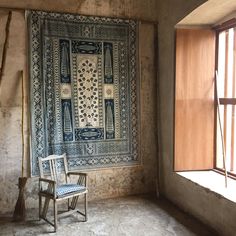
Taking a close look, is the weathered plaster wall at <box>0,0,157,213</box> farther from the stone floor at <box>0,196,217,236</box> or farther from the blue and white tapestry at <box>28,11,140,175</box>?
the stone floor at <box>0,196,217,236</box>

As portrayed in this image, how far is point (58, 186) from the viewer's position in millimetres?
3547

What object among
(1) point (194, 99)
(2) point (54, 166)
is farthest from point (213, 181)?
(2) point (54, 166)

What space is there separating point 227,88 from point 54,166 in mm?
2343

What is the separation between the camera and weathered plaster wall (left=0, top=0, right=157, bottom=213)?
384 cm

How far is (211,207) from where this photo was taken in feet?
10.8

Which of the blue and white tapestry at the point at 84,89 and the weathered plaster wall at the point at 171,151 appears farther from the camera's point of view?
the blue and white tapestry at the point at 84,89

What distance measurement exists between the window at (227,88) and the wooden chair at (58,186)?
1.75 metres

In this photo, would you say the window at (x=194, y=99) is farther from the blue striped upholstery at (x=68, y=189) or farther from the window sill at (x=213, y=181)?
the blue striped upholstery at (x=68, y=189)

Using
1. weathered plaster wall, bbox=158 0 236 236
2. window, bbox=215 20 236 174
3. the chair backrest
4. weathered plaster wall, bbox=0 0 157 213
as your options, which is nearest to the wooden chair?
the chair backrest

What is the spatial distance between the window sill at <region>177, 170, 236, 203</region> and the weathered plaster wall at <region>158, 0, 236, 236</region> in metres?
0.05

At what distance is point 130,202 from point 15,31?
8.64 ft

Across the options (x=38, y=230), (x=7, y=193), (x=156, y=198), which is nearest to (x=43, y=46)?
(x=7, y=193)

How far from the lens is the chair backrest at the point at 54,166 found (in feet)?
12.3

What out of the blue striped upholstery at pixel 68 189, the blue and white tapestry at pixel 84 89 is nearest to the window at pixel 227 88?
the blue and white tapestry at pixel 84 89
